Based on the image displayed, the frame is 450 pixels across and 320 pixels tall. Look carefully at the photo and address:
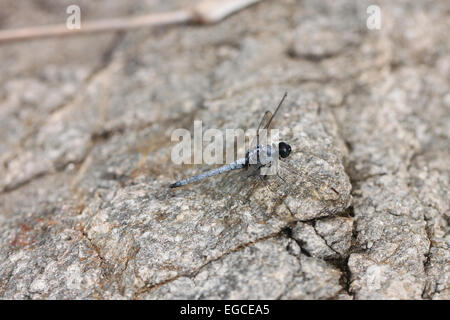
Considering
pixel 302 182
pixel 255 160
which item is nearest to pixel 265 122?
pixel 255 160

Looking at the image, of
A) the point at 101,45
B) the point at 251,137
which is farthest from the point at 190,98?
the point at 101,45

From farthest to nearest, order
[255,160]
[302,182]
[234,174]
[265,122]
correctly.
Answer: [265,122] < [234,174] < [255,160] < [302,182]

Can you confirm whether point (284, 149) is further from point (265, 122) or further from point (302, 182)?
point (265, 122)

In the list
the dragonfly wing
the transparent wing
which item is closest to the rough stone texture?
the dragonfly wing

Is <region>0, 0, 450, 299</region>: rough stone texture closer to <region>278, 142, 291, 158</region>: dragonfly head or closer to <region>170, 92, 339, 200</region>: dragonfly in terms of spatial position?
<region>170, 92, 339, 200</region>: dragonfly
